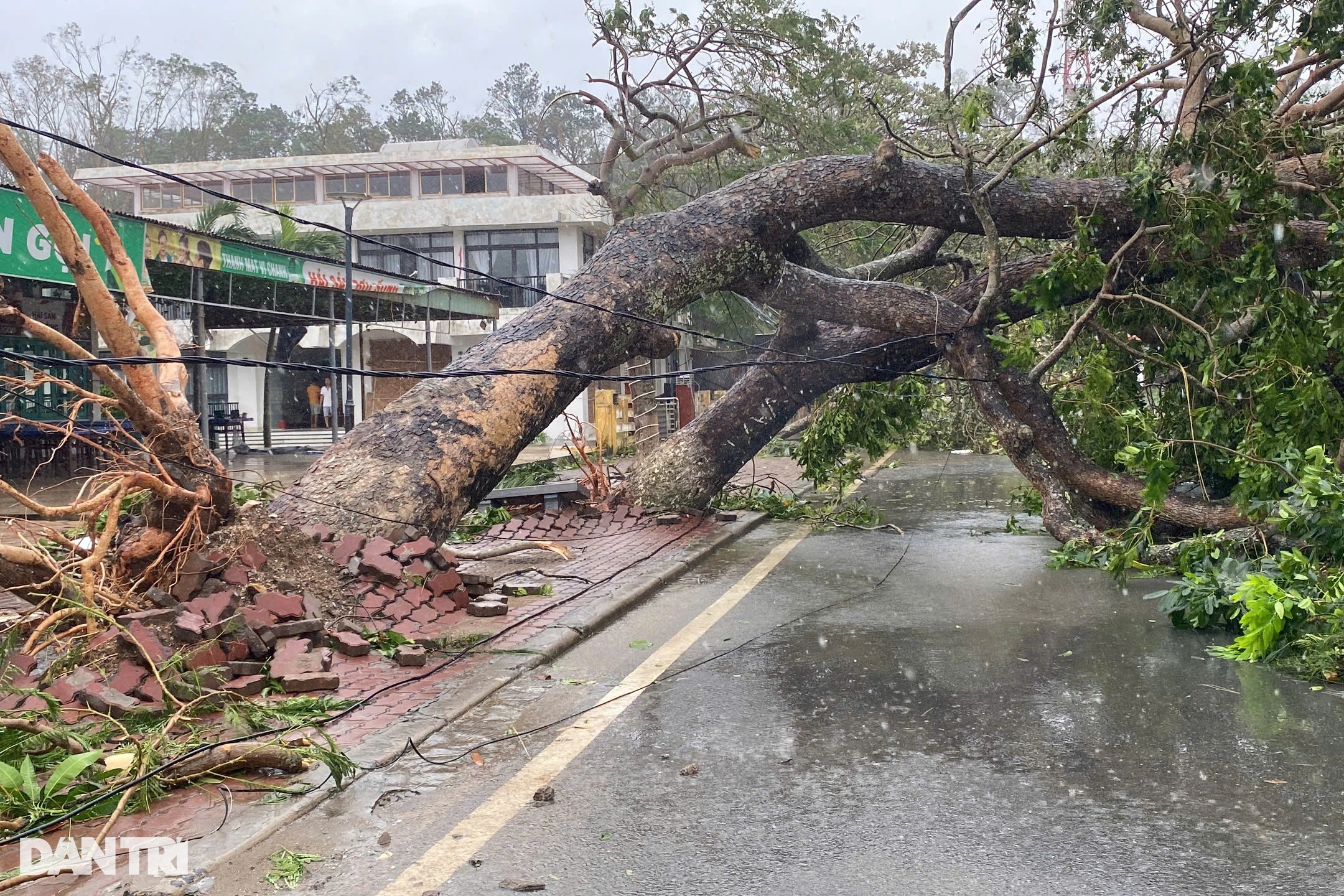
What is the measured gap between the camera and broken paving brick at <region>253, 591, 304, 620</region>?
5.83 m

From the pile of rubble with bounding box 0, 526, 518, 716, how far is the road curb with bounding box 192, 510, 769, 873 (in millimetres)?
465

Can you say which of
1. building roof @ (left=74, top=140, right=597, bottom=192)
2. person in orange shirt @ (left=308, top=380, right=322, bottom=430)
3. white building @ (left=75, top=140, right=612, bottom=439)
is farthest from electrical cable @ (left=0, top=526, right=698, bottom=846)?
building roof @ (left=74, top=140, right=597, bottom=192)

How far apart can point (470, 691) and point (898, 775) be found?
2.12 m

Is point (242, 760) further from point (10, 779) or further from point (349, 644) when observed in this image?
point (349, 644)

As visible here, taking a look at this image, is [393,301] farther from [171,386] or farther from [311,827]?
[311,827]

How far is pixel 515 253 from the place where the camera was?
124 feet

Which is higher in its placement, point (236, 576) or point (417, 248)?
point (417, 248)

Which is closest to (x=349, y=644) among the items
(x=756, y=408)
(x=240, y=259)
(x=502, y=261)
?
(x=756, y=408)

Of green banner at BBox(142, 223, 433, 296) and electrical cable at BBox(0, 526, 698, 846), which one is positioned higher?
green banner at BBox(142, 223, 433, 296)

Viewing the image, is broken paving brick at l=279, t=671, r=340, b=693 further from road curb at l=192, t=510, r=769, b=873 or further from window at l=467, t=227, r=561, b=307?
window at l=467, t=227, r=561, b=307

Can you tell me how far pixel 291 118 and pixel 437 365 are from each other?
30124 millimetres

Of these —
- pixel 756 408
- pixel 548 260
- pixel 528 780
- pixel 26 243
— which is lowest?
pixel 528 780

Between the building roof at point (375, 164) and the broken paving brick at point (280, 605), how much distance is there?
117 ft

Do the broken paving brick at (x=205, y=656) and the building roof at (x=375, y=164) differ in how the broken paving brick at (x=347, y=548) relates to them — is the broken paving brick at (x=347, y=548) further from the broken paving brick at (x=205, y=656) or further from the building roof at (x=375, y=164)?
the building roof at (x=375, y=164)
